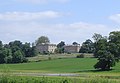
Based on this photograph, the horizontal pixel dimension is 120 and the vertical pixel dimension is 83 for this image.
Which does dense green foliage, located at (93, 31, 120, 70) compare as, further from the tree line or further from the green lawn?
the green lawn

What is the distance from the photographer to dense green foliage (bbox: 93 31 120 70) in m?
99.6

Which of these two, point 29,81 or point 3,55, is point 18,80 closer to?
point 29,81

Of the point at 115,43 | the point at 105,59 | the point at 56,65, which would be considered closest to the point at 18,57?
the point at 56,65

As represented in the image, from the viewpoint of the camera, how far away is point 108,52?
332 feet

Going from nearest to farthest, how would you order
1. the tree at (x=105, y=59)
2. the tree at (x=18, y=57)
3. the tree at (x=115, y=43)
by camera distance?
the tree at (x=105, y=59)
the tree at (x=115, y=43)
the tree at (x=18, y=57)

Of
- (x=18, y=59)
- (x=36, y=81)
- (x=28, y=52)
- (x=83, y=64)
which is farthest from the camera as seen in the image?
(x=28, y=52)

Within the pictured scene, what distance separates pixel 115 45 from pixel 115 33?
5045 millimetres

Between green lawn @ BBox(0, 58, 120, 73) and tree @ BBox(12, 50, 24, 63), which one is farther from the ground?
tree @ BBox(12, 50, 24, 63)

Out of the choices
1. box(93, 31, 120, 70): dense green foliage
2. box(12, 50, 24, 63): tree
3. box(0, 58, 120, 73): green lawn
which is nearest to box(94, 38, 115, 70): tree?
box(93, 31, 120, 70): dense green foliage

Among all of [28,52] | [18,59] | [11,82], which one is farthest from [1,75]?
[28,52]

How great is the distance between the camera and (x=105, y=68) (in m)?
100

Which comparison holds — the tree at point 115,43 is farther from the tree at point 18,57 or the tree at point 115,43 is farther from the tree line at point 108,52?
the tree at point 18,57

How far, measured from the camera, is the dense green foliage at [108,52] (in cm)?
9956

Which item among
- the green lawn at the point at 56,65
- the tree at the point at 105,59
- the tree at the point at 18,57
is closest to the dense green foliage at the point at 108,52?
the tree at the point at 105,59
